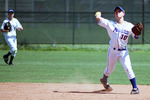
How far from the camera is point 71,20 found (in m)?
19.9

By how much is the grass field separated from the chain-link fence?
357 centimetres

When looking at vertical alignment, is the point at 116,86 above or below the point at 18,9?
below

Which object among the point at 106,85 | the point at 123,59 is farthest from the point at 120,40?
the point at 106,85

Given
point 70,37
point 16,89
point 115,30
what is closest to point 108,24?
point 115,30

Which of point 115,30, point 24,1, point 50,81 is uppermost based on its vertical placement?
point 24,1

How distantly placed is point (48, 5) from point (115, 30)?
13.0 m

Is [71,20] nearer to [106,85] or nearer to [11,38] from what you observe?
[11,38]

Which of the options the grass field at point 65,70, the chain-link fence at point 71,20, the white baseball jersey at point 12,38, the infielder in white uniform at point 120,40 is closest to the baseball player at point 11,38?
the white baseball jersey at point 12,38

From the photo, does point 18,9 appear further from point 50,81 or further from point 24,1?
point 50,81

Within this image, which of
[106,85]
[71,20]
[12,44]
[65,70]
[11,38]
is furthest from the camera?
[71,20]

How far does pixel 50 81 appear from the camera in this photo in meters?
9.88

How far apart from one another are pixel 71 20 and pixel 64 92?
1213 cm

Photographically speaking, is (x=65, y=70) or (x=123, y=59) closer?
(x=123, y=59)

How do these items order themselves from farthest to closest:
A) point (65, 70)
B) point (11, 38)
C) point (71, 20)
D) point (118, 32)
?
1. point (71, 20)
2. point (11, 38)
3. point (65, 70)
4. point (118, 32)
